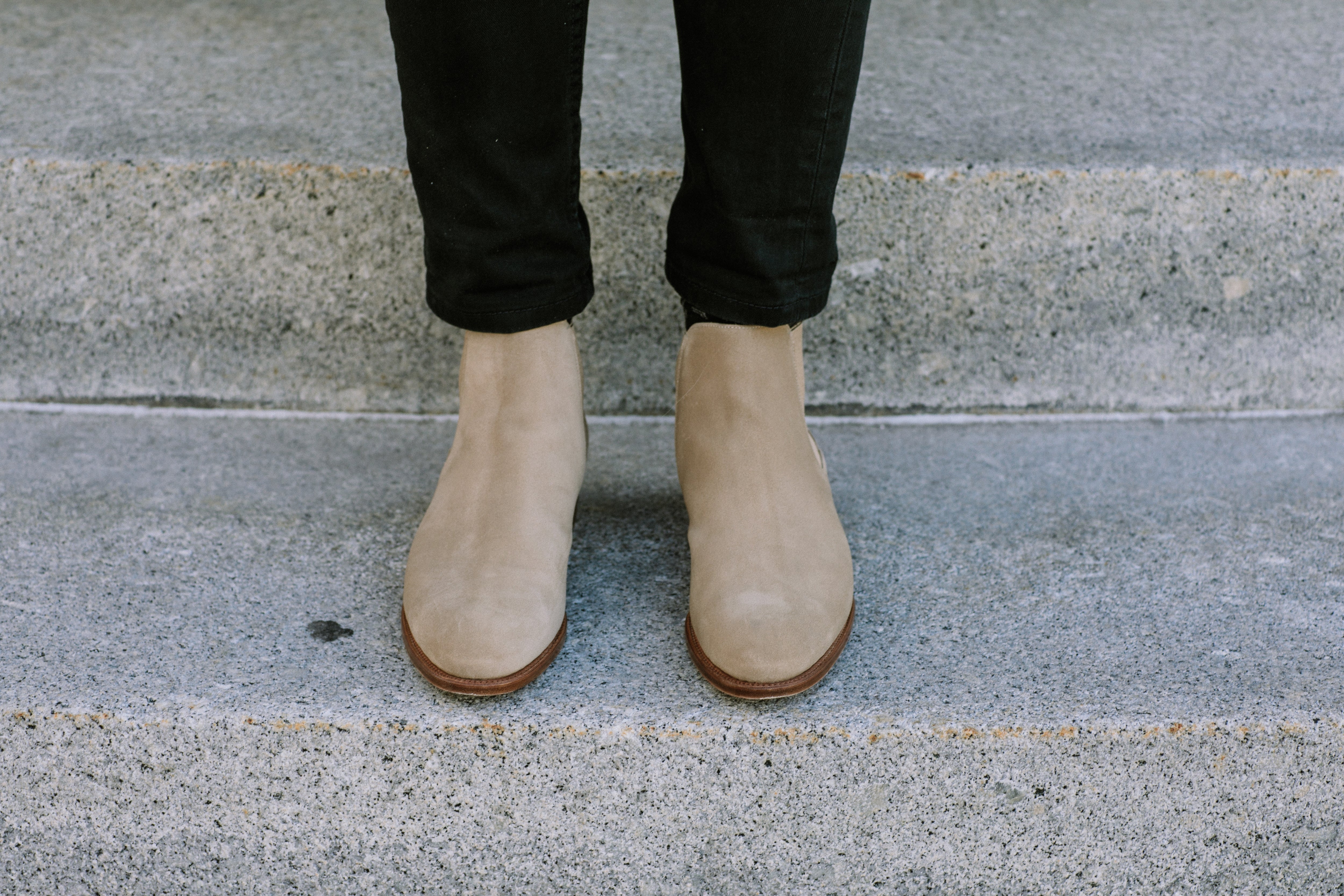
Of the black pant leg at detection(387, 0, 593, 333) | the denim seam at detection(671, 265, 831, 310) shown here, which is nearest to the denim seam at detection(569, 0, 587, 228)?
the black pant leg at detection(387, 0, 593, 333)

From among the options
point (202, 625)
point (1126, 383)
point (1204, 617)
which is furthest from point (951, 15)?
point (202, 625)

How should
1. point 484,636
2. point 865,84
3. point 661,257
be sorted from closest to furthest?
point 484,636 < point 661,257 < point 865,84

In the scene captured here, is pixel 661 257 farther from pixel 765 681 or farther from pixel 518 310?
pixel 765 681

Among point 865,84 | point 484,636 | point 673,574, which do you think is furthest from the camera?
point 865,84

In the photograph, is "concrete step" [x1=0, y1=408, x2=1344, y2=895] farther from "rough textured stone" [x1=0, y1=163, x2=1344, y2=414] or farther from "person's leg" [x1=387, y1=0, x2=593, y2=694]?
"rough textured stone" [x1=0, y1=163, x2=1344, y2=414]

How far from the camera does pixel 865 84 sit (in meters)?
1.18

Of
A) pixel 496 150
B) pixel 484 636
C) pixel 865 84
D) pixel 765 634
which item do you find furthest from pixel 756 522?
pixel 865 84

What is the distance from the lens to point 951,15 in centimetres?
143

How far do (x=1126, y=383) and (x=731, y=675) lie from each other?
637 mm

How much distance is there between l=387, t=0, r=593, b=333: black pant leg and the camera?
1.95 ft

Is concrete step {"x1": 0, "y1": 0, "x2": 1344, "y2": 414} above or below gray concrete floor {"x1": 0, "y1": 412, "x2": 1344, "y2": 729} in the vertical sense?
above

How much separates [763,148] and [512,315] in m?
0.21

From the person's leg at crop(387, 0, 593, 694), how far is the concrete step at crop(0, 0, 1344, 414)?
294 millimetres

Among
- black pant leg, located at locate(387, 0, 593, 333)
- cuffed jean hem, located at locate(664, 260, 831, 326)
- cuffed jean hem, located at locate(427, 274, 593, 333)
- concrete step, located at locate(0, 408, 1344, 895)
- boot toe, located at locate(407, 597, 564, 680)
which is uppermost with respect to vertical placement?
black pant leg, located at locate(387, 0, 593, 333)
